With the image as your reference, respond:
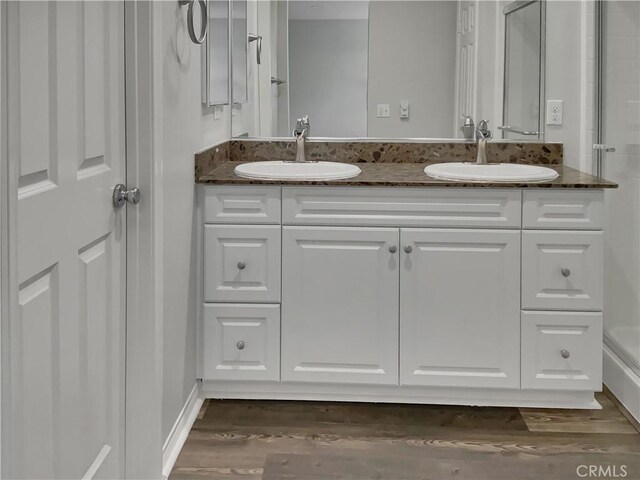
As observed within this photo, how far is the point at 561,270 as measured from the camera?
8.57 feet

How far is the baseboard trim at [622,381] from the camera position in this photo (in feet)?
8.76

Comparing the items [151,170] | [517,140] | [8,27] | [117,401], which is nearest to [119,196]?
[151,170]

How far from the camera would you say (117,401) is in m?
1.96

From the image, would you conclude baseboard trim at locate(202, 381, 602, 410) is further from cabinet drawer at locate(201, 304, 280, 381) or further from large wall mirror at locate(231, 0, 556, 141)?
large wall mirror at locate(231, 0, 556, 141)

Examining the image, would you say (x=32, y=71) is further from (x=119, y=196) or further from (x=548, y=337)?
(x=548, y=337)

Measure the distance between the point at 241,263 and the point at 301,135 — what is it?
73 cm

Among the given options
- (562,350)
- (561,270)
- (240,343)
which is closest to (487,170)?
(561,270)

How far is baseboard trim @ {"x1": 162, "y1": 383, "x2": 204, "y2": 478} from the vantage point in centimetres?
222

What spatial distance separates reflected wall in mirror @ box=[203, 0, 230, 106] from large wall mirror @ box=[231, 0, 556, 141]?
206mm

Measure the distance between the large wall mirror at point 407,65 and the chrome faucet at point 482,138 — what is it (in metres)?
0.04

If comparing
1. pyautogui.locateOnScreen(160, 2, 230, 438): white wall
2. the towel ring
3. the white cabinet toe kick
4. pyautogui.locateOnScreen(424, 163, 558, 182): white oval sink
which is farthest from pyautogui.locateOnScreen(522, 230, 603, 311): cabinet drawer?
the towel ring

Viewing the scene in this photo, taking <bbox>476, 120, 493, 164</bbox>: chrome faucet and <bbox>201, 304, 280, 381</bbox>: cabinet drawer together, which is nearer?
<bbox>201, 304, 280, 381</bbox>: cabinet drawer

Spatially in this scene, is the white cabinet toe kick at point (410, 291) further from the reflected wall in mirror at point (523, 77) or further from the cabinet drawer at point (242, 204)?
the reflected wall in mirror at point (523, 77)

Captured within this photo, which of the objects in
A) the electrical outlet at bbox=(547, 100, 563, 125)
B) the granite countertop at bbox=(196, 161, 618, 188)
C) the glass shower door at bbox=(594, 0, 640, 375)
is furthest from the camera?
the electrical outlet at bbox=(547, 100, 563, 125)
